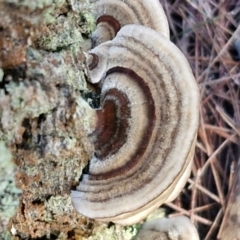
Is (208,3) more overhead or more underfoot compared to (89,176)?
more overhead

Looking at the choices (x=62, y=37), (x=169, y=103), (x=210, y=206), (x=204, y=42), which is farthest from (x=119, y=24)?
(x=210, y=206)

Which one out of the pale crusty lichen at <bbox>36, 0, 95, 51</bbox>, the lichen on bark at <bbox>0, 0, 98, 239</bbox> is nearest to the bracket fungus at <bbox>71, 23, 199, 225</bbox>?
the lichen on bark at <bbox>0, 0, 98, 239</bbox>

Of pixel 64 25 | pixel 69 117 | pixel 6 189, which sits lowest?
pixel 6 189

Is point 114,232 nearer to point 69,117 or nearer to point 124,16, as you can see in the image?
point 69,117

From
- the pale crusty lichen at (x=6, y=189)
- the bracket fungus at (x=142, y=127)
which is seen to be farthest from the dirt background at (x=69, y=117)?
the bracket fungus at (x=142, y=127)

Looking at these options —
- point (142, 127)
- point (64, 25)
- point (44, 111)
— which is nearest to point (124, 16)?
point (64, 25)

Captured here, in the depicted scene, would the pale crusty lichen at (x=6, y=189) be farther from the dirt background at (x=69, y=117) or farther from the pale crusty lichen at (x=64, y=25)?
the pale crusty lichen at (x=64, y=25)

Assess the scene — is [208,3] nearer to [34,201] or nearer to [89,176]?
[89,176]
